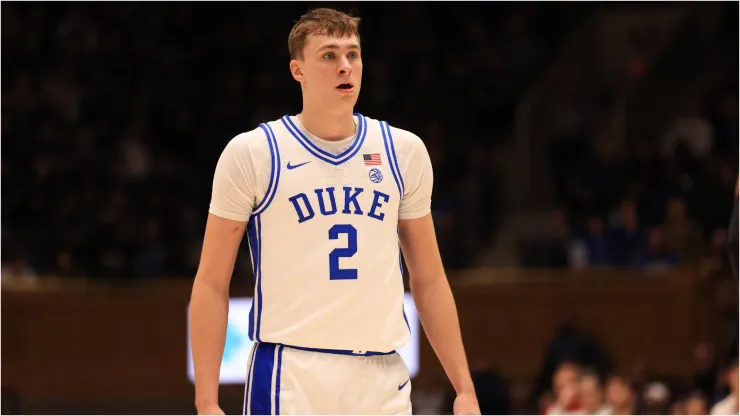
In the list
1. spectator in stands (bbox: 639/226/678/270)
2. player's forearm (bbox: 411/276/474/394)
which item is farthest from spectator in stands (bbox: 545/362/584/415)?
player's forearm (bbox: 411/276/474/394)

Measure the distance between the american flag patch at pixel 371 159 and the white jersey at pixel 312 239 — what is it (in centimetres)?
4

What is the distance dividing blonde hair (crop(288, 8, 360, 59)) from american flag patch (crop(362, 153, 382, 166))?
1.50 feet

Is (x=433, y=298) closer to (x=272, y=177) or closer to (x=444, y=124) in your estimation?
(x=272, y=177)

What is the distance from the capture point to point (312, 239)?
4.47 metres

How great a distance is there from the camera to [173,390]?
14.9 metres

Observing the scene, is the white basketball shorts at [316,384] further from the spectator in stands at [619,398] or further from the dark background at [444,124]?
the dark background at [444,124]

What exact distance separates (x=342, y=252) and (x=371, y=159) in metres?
0.40

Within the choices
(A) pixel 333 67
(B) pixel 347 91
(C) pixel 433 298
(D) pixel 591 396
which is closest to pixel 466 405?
(C) pixel 433 298

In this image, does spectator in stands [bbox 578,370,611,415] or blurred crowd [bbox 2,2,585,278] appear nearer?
spectator in stands [bbox 578,370,611,415]

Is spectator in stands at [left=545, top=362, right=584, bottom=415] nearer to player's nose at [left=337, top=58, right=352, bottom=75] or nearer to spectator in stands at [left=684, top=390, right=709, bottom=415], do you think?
spectator in stands at [left=684, top=390, right=709, bottom=415]

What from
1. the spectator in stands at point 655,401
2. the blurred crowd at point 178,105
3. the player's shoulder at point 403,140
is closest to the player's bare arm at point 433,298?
the player's shoulder at point 403,140

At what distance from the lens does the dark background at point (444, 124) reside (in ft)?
50.5

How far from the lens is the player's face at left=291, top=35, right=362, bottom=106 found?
14.7 ft

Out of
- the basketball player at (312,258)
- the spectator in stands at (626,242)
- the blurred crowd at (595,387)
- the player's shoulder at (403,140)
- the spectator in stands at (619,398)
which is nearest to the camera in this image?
the basketball player at (312,258)
